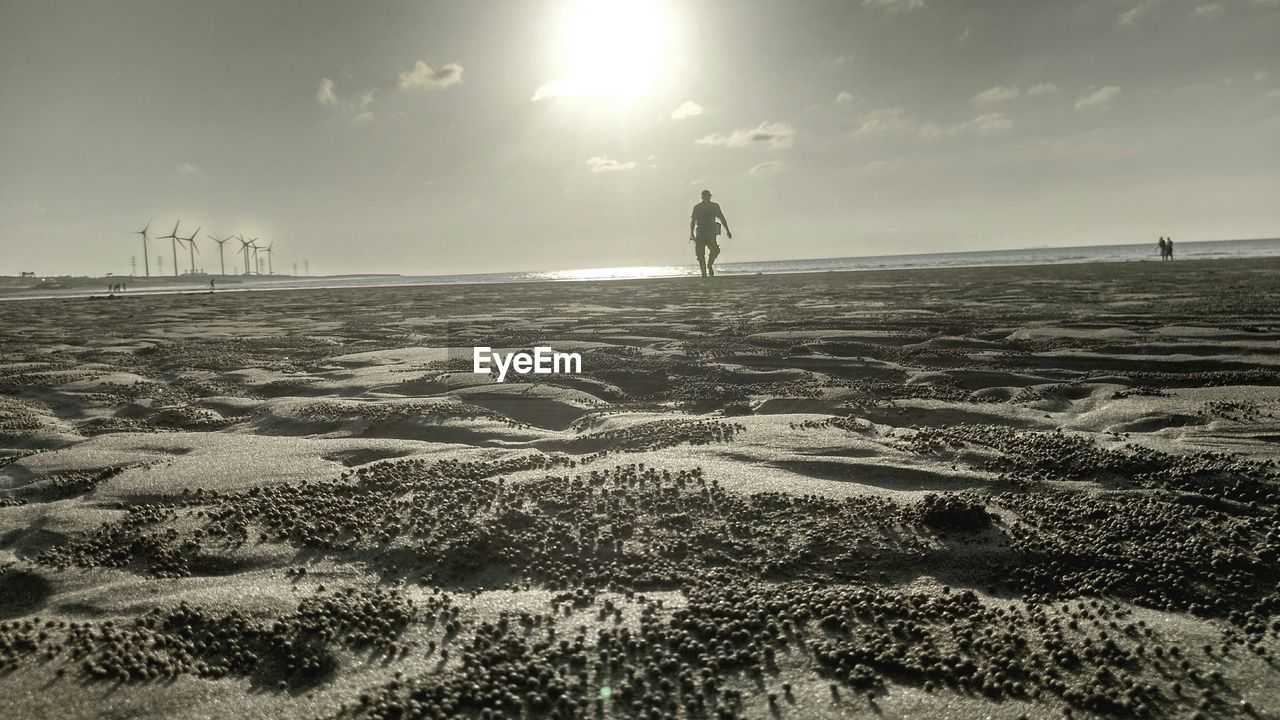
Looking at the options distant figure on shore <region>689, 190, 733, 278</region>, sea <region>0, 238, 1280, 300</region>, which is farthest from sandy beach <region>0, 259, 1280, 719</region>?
sea <region>0, 238, 1280, 300</region>

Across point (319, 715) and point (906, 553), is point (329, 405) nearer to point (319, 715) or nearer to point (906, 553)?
point (319, 715)

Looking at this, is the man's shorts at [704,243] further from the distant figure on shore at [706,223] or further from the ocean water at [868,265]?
the ocean water at [868,265]

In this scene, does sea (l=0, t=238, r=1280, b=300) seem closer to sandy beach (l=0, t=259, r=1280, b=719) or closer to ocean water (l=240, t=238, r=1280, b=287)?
ocean water (l=240, t=238, r=1280, b=287)

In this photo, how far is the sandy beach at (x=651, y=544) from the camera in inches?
83.5

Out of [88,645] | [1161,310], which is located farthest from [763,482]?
[1161,310]

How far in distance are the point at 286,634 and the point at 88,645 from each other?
0.58m

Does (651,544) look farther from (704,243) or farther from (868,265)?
(868,265)
